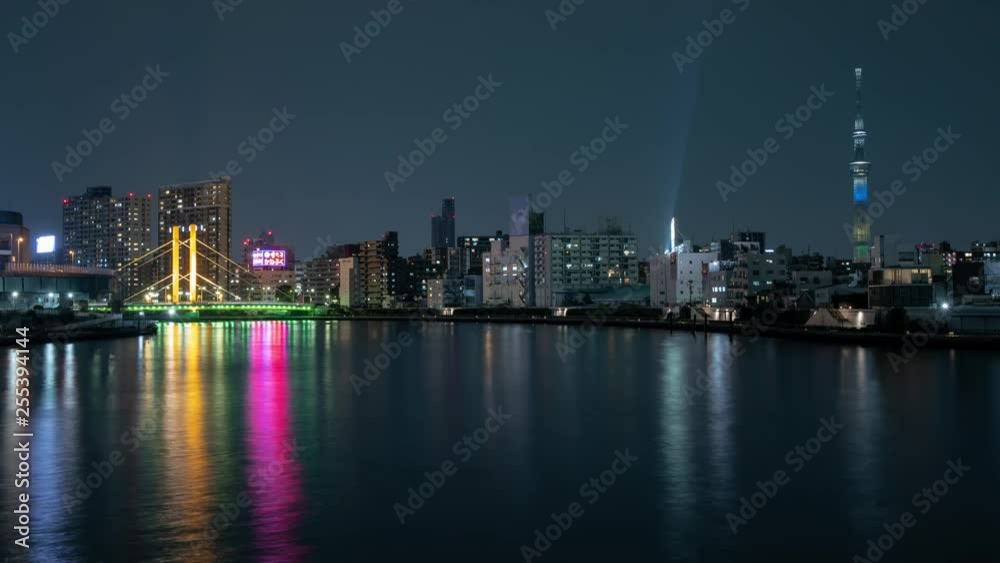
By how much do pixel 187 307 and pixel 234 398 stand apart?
50.5 m

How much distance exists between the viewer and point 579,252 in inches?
3447

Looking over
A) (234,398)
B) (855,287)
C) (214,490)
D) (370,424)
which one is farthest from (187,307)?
(214,490)

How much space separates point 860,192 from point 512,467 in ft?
278

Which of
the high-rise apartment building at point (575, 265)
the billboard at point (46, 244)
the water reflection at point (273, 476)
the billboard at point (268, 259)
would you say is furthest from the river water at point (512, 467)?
the billboard at point (268, 259)

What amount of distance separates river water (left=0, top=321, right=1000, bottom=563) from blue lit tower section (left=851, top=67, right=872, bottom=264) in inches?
2608

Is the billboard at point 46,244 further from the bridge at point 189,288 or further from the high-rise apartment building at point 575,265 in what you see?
the high-rise apartment building at point 575,265

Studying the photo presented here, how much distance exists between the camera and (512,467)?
11.3 meters

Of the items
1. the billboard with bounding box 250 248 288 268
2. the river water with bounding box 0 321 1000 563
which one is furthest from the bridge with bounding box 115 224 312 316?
the river water with bounding box 0 321 1000 563

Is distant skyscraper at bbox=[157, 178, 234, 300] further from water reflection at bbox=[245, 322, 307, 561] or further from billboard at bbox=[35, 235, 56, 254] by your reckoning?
water reflection at bbox=[245, 322, 307, 561]

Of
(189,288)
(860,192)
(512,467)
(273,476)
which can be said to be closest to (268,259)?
(189,288)

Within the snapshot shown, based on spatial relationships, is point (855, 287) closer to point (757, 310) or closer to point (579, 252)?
point (757, 310)

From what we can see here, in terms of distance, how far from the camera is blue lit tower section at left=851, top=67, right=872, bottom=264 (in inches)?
3359

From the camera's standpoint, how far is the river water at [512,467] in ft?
26.4

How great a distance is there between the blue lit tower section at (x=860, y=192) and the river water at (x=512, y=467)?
66.3 metres
